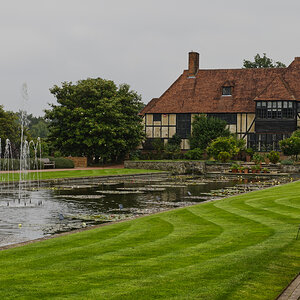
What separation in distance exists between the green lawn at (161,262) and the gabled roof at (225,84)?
53838mm

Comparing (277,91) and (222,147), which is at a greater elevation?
(277,91)

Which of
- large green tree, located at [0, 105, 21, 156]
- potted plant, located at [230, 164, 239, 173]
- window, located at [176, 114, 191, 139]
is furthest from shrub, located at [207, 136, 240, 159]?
large green tree, located at [0, 105, 21, 156]

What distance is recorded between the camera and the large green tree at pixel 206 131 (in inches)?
2522

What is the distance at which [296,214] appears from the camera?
50.2ft

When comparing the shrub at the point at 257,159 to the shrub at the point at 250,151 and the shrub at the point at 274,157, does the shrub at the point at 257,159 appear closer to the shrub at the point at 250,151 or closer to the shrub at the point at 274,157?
the shrub at the point at 274,157

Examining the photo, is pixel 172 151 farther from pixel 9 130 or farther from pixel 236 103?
pixel 9 130

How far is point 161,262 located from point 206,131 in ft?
183

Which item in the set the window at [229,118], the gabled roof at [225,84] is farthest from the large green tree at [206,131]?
the gabled roof at [225,84]

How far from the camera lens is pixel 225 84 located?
228 ft

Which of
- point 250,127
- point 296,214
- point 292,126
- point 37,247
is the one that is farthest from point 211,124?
point 37,247

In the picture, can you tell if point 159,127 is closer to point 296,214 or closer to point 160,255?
point 296,214

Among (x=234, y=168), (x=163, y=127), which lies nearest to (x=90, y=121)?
(x=163, y=127)

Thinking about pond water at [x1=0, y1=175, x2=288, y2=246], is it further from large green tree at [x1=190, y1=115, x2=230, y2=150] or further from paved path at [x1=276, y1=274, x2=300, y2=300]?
large green tree at [x1=190, y1=115, x2=230, y2=150]

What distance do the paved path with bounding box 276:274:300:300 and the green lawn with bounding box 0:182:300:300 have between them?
119 mm
